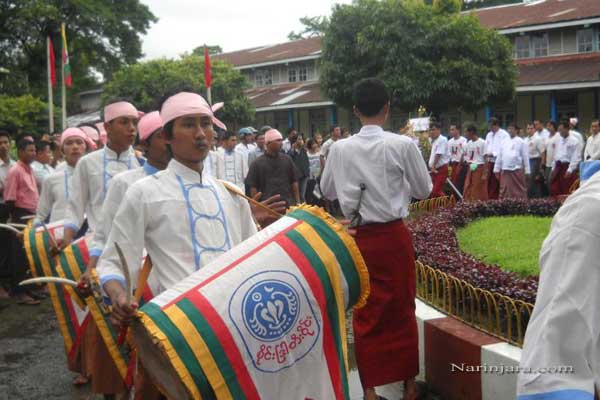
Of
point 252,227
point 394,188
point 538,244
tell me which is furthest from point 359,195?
point 538,244

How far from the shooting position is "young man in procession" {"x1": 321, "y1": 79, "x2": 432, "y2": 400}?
4590 mm

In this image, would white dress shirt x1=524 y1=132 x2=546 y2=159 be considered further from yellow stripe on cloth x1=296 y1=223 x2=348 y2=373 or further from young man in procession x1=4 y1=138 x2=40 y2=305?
yellow stripe on cloth x1=296 y1=223 x2=348 y2=373

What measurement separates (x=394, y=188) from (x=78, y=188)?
2280mm

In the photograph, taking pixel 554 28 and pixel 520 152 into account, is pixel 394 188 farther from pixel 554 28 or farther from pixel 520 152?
pixel 554 28

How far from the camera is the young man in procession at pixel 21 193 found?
28.7ft

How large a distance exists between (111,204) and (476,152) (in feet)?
39.3

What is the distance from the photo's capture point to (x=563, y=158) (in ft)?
50.3

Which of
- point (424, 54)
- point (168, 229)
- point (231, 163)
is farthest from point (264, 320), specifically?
point (424, 54)

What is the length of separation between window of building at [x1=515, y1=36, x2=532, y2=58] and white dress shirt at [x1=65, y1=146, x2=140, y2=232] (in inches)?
1052

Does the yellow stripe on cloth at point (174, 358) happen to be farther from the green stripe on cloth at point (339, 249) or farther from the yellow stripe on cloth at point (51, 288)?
the yellow stripe on cloth at point (51, 288)

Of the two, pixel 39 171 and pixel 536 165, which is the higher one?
pixel 39 171

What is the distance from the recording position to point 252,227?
11.5 ft

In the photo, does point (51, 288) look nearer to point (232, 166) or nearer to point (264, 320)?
point (264, 320)

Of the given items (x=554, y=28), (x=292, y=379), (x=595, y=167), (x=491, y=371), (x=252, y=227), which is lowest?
(x=491, y=371)
